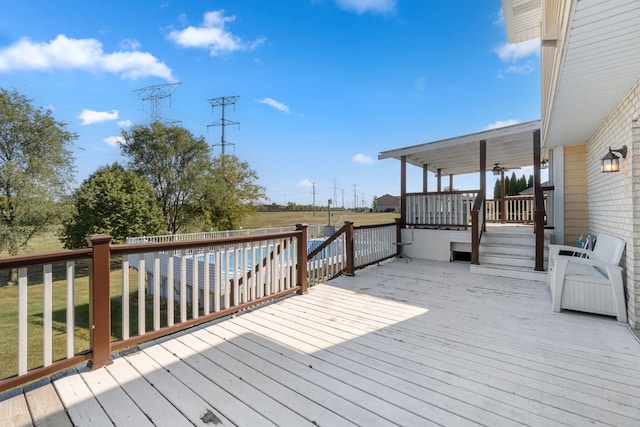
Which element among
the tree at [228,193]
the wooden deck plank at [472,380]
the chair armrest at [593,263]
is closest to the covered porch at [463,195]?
the chair armrest at [593,263]

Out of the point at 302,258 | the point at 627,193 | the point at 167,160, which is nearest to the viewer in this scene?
the point at 627,193

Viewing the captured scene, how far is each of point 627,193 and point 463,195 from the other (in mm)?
4144

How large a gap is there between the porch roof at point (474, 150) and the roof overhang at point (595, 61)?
2.36 m

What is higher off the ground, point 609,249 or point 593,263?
point 609,249

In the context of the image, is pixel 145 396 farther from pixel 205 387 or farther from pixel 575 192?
pixel 575 192

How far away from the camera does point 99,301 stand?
7.38 feet

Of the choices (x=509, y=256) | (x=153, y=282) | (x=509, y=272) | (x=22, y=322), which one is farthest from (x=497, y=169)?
(x=22, y=322)

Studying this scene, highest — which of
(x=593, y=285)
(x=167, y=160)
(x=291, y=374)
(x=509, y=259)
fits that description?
(x=167, y=160)

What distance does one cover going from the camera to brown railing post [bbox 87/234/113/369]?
2230 millimetres

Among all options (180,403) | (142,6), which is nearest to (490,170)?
(180,403)

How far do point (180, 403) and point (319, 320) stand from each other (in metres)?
1.75

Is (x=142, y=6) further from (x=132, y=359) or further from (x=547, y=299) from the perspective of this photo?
(x=547, y=299)

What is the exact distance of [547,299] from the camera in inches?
163

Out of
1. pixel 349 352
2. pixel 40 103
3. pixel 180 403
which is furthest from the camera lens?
pixel 40 103
